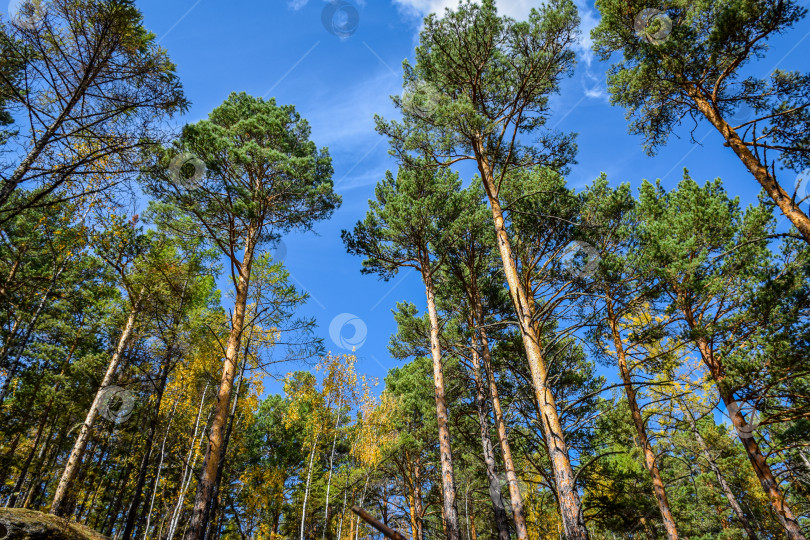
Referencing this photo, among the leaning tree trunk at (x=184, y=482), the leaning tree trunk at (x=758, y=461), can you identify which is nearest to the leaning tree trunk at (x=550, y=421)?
the leaning tree trunk at (x=758, y=461)

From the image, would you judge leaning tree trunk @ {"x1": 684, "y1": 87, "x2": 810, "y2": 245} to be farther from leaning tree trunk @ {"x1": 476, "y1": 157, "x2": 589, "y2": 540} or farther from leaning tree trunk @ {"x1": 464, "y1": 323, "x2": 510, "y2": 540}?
leaning tree trunk @ {"x1": 464, "y1": 323, "x2": 510, "y2": 540}

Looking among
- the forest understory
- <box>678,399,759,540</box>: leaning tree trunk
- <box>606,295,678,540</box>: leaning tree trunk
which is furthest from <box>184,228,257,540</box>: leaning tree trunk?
<box>678,399,759,540</box>: leaning tree trunk

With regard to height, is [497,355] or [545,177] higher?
[545,177]

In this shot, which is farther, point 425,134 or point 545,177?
point 545,177

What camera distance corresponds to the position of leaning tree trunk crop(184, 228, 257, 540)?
5.84m

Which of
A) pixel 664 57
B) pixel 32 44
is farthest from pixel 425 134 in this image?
pixel 32 44

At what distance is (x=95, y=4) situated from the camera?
5746mm

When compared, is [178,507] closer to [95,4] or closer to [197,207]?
Result: [197,207]

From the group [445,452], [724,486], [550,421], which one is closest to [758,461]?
[724,486]

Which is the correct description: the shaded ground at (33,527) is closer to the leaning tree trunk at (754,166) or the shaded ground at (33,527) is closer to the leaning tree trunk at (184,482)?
the leaning tree trunk at (184,482)

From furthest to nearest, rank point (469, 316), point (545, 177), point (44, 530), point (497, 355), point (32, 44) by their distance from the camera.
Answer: point (469, 316), point (497, 355), point (545, 177), point (44, 530), point (32, 44)

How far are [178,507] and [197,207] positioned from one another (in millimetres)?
8103

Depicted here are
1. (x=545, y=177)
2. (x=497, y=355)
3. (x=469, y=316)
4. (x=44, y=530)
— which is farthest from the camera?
(x=469, y=316)

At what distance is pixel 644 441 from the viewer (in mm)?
9266
